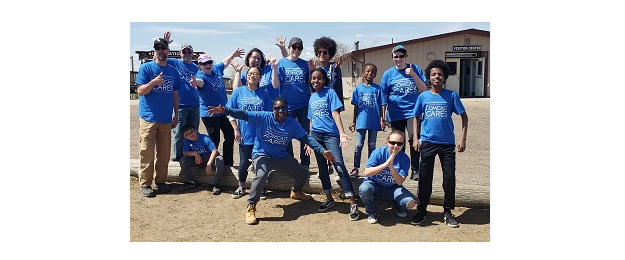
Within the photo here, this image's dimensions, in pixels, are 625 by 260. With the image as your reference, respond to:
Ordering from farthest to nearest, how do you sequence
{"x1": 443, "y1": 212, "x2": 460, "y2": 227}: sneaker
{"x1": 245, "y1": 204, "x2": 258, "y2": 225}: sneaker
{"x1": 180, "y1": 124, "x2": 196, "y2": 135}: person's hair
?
{"x1": 180, "y1": 124, "x2": 196, "y2": 135}: person's hair
{"x1": 245, "y1": 204, "x2": 258, "y2": 225}: sneaker
{"x1": 443, "y1": 212, "x2": 460, "y2": 227}: sneaker

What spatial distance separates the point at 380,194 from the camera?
5.33 m

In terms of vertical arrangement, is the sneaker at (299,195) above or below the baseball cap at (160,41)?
below

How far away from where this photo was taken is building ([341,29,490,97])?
22.8 metres

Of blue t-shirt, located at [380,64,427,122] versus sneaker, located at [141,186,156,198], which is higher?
blue t-shirt, located at [380,64,427,122]

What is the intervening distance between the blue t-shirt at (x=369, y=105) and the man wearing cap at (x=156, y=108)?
2498 mm

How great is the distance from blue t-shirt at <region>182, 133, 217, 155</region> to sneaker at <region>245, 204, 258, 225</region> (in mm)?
1426

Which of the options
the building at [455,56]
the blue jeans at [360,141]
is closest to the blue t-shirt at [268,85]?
the blue jeans at [360,141]

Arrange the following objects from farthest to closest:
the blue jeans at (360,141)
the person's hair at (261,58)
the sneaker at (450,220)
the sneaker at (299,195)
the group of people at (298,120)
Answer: the person's hair at (261,58) < the sneaker at (299,195) < the blue jeans at (360,141) < the sneaker at (450,220) < the group of people at (298,120)

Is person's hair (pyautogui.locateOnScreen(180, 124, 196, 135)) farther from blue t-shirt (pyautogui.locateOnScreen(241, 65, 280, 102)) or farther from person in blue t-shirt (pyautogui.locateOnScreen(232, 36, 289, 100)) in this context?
blue t-shirt (pyautogui.locateOnScreen(241, 65, 280, 102))

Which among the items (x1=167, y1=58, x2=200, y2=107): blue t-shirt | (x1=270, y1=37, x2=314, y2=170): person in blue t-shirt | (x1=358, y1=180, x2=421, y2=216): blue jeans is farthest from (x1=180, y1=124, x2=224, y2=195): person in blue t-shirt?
(x1=358, y1=180, x2=421, y2=216): blue jeans

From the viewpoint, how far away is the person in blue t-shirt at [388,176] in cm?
493

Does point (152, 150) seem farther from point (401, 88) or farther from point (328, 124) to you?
point (401, 88)

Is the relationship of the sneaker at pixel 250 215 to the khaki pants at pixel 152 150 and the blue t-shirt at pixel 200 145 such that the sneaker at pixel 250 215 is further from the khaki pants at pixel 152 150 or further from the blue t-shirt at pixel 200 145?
the khaki pants at pixel 152 150

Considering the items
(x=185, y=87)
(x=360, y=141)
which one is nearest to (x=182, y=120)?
(x=185, y=87)
